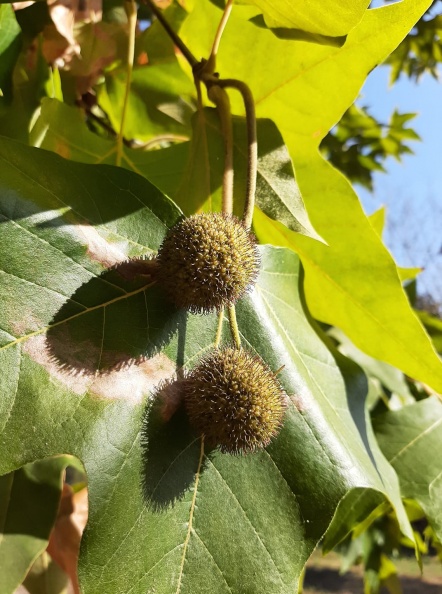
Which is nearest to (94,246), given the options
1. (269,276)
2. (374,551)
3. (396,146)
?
(269,276)

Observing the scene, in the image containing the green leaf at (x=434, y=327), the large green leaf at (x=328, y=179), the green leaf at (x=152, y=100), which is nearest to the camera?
the large green leaf at (x=328, y=179)

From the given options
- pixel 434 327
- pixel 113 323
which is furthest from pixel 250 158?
pixel 434 327

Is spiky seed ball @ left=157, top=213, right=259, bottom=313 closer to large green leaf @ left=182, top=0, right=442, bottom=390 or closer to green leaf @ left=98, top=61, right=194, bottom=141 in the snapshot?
large green leaf @ left=182, top=0, right=442, bottom=390

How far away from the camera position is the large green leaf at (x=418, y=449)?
1.57 meters

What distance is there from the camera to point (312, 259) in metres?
1.36

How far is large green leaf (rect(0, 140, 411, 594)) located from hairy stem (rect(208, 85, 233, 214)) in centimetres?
10

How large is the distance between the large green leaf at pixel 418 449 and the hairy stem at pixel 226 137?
3.17ft

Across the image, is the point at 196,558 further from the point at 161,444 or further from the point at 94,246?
the point at 94,246

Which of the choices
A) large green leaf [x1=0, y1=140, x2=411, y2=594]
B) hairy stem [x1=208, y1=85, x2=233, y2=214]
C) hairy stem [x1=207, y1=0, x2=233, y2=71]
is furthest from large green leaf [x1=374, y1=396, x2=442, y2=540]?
hairy stem [x1=207, y1=0, x2=233, y2=71]

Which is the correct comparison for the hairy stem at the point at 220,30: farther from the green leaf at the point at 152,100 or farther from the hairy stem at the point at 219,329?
the hairy stem at the point at 219,329

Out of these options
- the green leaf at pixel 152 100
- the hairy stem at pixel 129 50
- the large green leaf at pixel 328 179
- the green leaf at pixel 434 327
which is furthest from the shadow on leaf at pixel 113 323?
the green leaf at pixel 434 327

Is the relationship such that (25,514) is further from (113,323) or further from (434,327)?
(434,327)

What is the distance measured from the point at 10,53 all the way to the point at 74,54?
0.25m

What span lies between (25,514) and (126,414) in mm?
716
